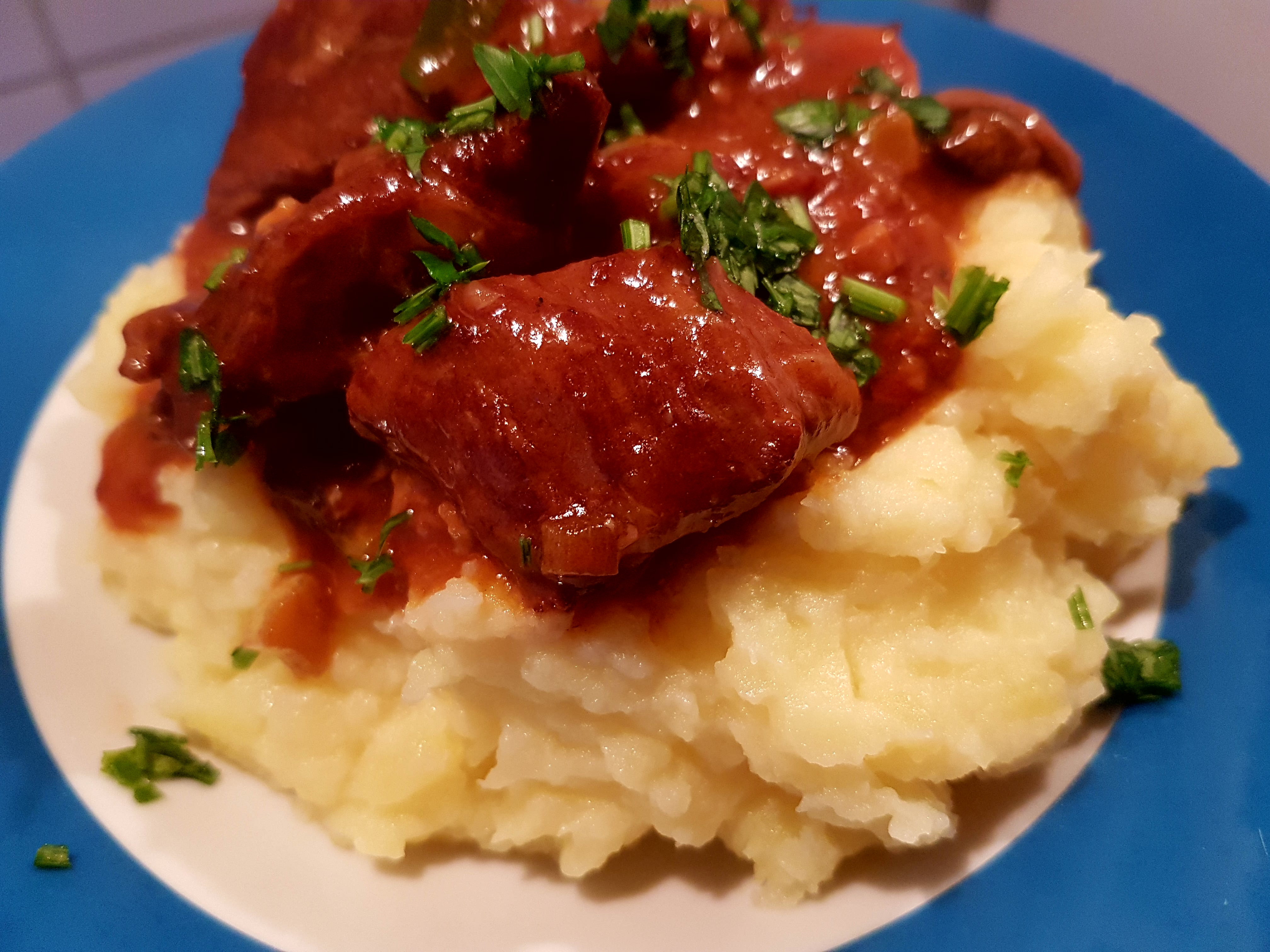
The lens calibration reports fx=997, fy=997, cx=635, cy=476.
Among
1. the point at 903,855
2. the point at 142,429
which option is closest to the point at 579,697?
the point at 903,855

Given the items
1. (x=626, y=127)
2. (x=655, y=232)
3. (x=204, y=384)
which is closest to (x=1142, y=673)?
(x=655, y=232)

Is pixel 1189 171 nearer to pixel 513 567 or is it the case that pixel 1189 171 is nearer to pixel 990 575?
pixel 990 575

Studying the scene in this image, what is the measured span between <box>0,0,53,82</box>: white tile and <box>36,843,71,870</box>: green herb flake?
670 centimetres

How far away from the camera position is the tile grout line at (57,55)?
297 inches

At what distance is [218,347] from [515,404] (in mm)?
1083

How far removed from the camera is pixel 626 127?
378 centimetres

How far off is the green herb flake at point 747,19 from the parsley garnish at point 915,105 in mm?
418

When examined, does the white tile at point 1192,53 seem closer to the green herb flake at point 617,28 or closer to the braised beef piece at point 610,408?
the green herb flake at point 617,28

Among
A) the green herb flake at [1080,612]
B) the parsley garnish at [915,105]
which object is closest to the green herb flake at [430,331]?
the parsley garnish at [915,105]

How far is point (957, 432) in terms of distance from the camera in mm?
3170

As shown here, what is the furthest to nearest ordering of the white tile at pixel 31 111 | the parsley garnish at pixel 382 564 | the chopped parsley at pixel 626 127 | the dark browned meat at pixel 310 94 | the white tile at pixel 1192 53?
the white tile at pixel 31 111
the white tile at pixel 1192 53
the chopped parsley at pixel 626 127
the dark browned meat at pixel 310 94
the parsley garnish at pixel 382 564

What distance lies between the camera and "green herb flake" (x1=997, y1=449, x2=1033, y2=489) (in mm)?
3158

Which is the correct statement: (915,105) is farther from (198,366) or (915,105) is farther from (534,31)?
(198,366)

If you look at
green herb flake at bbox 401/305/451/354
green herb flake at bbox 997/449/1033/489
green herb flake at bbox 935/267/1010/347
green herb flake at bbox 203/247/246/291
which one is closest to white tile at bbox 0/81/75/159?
green herb flake at bbox 203/247/246/291
